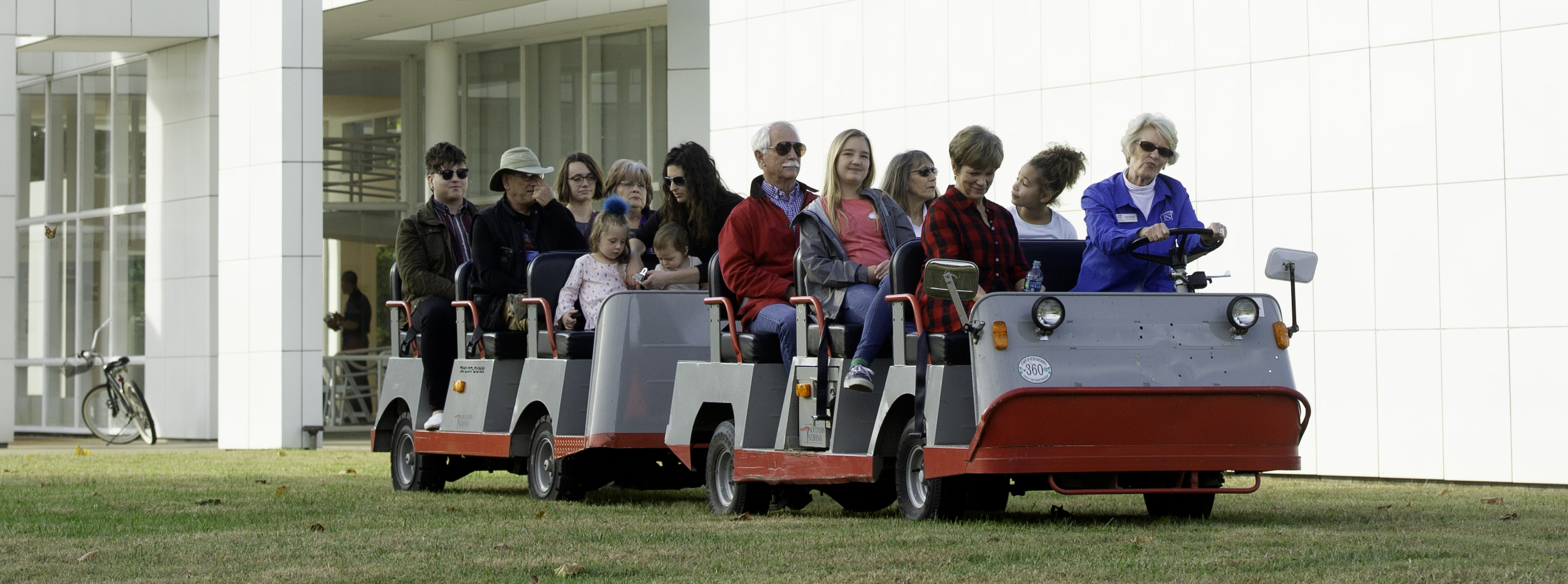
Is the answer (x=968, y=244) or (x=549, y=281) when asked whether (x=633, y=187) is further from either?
(x=968, y=244)

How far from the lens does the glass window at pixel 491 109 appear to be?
92.0 ft

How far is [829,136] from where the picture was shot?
1609cm

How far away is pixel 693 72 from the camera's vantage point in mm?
20766

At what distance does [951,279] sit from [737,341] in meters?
1.91

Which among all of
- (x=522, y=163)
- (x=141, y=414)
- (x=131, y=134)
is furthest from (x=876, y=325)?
(x=131, y=134)

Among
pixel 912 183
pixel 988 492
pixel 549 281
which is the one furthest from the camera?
pixel 549 281

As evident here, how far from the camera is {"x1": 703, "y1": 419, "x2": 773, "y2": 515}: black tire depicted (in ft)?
28.6

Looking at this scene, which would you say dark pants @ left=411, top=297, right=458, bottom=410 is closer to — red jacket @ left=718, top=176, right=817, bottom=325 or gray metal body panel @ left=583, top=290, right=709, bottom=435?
gray metal body panel @ left=583, top=290, right=709, bottom=435

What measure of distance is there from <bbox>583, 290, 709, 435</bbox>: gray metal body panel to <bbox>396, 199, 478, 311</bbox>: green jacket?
6.81ft

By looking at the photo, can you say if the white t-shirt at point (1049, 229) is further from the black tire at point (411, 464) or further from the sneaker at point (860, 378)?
the black tire at point (411, 464)

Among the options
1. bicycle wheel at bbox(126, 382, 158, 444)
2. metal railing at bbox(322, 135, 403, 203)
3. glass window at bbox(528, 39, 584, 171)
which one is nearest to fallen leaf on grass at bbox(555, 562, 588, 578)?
bicycle wheel at bbox(126, 382, 158, 444)

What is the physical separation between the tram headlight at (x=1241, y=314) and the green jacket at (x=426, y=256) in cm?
544

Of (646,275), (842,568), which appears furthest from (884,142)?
(842,568)

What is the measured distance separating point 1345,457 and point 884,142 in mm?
4796
